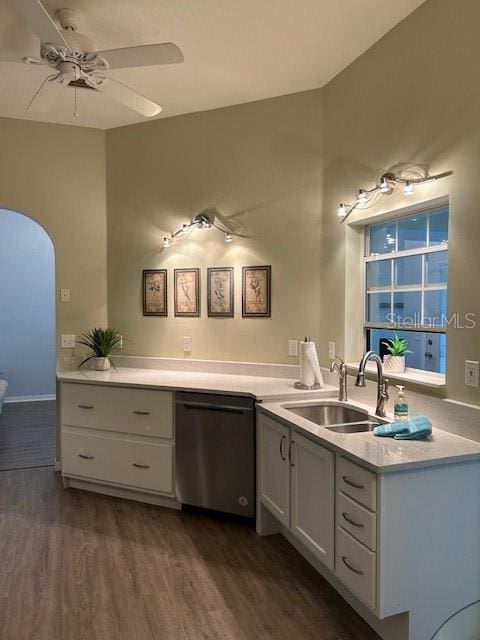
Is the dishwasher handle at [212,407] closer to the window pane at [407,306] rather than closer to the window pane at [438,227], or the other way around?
the window pane at [407,306]

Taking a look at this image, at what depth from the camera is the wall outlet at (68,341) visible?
4.21 m

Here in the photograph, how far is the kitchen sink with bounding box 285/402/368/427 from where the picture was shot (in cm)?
301

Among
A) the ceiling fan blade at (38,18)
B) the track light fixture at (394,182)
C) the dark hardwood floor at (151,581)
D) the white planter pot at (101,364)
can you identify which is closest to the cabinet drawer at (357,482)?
the dark hardwood floor at (151,581)

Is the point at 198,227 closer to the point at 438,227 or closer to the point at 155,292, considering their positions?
the point at 155,292

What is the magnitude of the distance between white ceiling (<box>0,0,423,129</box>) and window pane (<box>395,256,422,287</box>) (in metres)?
1.31

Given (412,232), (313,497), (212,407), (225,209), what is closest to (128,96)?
(225,209)

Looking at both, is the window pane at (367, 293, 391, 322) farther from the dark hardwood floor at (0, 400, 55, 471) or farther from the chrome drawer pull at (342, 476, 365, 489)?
the dark hardwood floor at (0, 400, 55, 471)

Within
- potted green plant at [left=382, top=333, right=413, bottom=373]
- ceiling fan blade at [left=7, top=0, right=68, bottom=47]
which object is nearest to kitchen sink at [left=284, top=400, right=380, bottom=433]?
potted green plant at [left=382, top=333, right=413, bottom=373]

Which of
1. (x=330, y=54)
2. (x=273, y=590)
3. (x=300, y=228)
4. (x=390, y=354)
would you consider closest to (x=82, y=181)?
(x=300, y=228)

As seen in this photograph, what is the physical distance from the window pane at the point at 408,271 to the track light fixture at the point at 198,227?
1.31 metres

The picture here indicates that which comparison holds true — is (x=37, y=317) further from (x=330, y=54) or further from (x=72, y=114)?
(x=330, y=54)

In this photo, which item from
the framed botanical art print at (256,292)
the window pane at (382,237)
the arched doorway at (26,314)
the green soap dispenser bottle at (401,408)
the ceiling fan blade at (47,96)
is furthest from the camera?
the arched doorway at (26,314)

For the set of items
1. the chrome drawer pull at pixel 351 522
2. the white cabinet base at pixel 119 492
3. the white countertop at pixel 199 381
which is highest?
the white countertop at pixel 199 381

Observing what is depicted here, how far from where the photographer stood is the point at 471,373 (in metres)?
2.24
